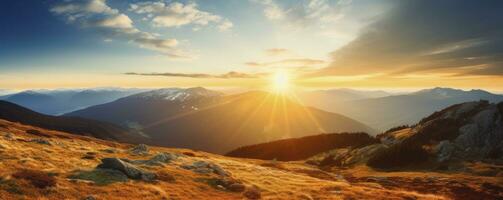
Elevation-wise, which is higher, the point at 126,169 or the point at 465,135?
the point at 126,169

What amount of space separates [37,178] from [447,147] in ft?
399

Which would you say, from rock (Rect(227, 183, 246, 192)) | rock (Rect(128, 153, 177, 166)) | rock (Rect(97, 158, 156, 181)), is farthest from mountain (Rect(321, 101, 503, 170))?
rock (Rect(97, 158, 156, 181))

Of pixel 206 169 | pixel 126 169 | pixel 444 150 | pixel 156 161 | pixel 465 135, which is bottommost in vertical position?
pixel 444 150

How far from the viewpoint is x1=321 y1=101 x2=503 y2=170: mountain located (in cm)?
10700

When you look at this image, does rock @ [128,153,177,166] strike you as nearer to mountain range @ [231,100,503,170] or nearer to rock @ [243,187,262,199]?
rock @ [243,187,262,199]

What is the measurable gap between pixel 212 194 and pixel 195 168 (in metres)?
16.1

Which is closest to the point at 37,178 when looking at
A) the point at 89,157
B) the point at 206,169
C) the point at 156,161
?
the point at 89,157

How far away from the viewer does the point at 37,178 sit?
3169 cm

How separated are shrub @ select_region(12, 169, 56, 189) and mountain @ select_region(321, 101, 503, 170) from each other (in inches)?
3989

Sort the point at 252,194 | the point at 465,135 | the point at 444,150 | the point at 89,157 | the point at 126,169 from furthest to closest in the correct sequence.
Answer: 1. the point at 465,135
2. the point at 444,150
3. the point at 89,157
4. the point at 252,194
5. the point at 126,169

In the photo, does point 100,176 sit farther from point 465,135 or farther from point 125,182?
point 465,135

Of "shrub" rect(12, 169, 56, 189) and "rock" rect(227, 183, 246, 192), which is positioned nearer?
"shrub" rect(12, 169, 56, 189)

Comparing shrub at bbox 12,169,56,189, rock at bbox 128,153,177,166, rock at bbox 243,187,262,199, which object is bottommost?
rock at bbox 243,187,262,199

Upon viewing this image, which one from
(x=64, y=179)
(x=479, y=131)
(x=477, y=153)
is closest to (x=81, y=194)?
(x=64, y=179)
